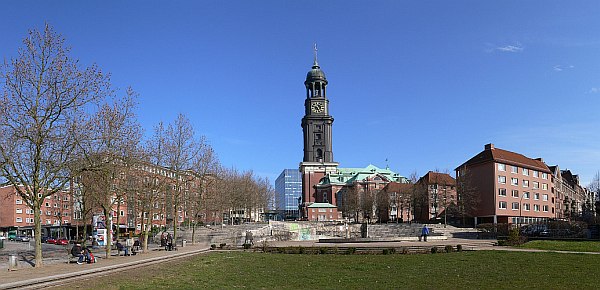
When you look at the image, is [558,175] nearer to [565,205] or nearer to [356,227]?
[565,205]

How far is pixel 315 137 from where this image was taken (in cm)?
17025

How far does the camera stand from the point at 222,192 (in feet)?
286

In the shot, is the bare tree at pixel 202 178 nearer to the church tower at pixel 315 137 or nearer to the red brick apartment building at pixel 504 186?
the red brick apartment building at pixel 504 186

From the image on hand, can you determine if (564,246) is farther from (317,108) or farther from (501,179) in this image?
(317,108)

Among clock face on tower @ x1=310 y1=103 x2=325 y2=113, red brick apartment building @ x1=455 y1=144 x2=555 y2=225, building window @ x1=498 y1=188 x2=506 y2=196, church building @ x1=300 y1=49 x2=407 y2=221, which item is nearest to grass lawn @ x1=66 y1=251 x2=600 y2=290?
red brick apartment building @ x1=455 y1=144 x2=555 y2=225

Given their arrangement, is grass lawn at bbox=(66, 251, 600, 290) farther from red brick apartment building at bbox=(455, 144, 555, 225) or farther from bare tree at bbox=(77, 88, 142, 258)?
red brick apartment building at bbox=(455, 144, 555, 225)

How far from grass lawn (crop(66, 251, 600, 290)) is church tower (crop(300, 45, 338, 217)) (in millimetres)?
135797

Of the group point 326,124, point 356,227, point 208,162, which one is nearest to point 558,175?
point 356,227

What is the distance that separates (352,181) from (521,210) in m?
69.3

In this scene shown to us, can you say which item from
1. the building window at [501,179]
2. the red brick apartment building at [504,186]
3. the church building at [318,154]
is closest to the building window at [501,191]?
the red brick apartment building at [504,186]

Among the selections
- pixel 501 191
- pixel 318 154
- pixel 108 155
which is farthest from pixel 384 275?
pixel 318 154

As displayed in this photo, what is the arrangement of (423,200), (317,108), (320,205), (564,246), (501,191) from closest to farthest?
1. (564,246)
2. (501,191)
3. (423,200)
4. (320,205)
5. (317,108)

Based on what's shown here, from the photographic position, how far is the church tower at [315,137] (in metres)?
168

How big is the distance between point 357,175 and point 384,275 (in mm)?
145379
